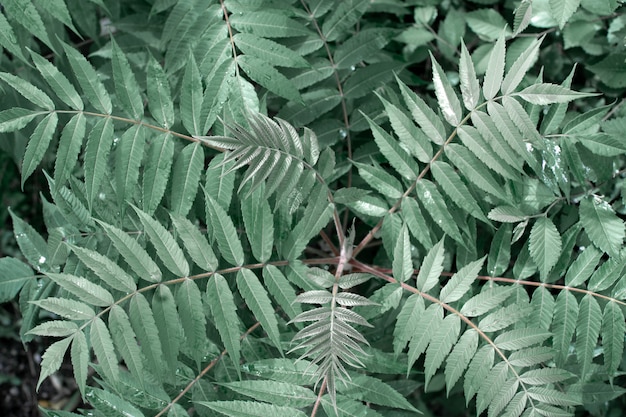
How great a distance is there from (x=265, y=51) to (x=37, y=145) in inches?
27.9

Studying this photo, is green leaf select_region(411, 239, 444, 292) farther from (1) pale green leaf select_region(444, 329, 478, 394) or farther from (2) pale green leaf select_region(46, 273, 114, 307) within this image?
(2) pale green leaf select_region(46, 273, 114, 307)

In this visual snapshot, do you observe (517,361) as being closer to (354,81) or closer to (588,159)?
(588,159)

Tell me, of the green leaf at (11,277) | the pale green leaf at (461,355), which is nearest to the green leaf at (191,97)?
the green leaf at (11,277)

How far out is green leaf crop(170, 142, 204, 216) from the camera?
1662 millimetres

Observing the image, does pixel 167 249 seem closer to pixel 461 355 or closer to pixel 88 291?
pixel 88 291

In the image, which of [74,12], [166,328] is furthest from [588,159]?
[74,12]

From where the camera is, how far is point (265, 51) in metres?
1.83

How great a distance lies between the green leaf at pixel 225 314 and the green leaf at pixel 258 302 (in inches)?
1.7

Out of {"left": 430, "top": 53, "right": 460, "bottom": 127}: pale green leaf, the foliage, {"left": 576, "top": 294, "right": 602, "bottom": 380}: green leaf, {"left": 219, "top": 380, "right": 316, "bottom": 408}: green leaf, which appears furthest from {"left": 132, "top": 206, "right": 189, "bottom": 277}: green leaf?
{"left": 576, "top": 294, "right": 602, "bottom": 380}: green leaf

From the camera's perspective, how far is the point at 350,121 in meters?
2.13

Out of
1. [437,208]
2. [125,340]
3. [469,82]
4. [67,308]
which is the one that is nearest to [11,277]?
[67,308]

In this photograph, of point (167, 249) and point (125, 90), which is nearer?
point (167, 249)

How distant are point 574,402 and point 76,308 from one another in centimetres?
129

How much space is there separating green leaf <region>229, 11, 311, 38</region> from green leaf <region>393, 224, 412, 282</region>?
731 mm
